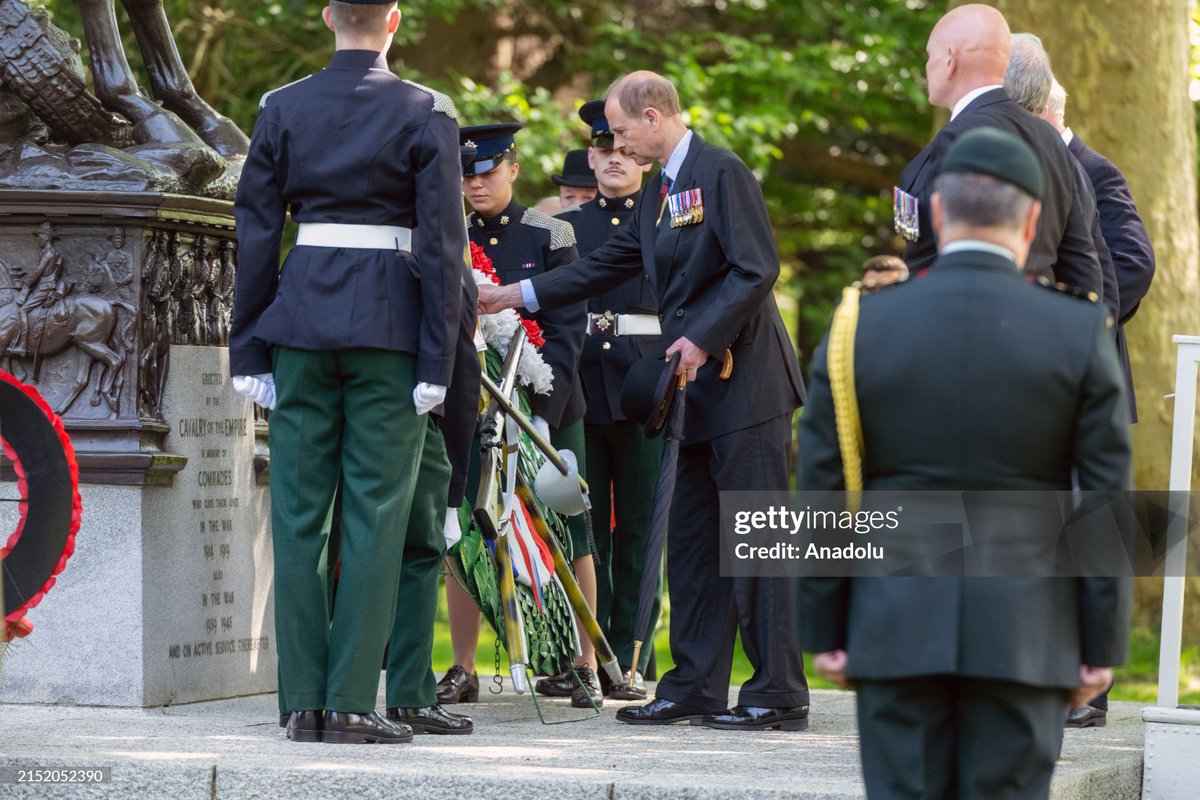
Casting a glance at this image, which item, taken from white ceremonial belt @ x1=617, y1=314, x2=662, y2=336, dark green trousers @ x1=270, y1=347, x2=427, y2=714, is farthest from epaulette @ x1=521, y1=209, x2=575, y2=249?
dark green trousers @ x1=270, y1=347, x2=427, y2=714

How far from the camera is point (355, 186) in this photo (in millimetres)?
4988

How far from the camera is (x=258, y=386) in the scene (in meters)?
5.12

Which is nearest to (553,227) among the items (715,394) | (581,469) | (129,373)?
(581,469)

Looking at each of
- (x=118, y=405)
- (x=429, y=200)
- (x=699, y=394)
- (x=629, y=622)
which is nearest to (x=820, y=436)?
(x=429, y=200)

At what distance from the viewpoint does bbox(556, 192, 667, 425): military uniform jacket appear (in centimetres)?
715

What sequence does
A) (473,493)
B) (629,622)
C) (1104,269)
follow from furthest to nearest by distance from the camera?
(629,622) → (473,493) → (1104,269)

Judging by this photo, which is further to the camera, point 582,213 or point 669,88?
point 582,213

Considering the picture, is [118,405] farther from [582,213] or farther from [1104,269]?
[1104,269]

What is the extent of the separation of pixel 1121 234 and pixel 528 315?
222cm

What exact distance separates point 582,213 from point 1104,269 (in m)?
2.60

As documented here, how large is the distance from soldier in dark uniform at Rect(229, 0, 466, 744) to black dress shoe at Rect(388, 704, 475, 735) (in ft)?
1.03

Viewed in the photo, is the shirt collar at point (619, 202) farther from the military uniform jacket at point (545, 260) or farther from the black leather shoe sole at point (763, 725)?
the black leather shoe sole at point (763, 725)

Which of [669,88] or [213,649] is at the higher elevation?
[669,88]

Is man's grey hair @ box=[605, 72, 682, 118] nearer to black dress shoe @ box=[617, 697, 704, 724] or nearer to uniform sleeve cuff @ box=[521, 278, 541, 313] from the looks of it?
uniform sleeve cuff @ box=[521, 278, 541, 313]
